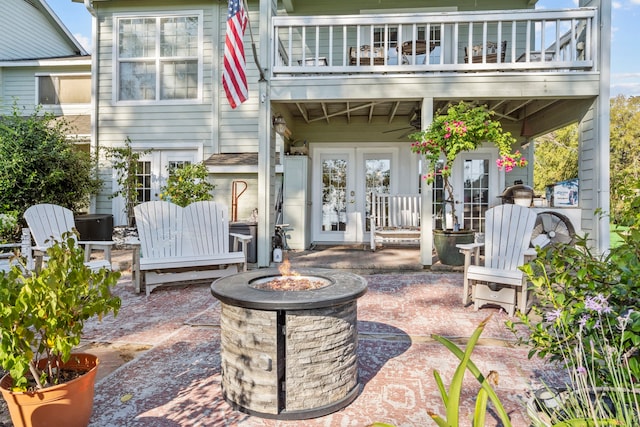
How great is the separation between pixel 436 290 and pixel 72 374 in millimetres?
3654

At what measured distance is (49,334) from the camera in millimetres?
1582

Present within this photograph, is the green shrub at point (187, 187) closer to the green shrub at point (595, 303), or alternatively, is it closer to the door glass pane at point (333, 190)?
the door glass pane at point (333, 190)

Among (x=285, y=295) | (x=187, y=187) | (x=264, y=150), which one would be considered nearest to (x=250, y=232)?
(x=264, y=150)

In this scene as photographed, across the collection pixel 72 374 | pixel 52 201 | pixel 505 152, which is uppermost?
pixel 505 152

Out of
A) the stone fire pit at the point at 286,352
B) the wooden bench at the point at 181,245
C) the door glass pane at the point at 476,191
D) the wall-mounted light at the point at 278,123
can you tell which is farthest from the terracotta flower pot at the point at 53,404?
the door glass pane at the point at 476,191

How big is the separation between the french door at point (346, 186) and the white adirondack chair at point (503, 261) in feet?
12.9

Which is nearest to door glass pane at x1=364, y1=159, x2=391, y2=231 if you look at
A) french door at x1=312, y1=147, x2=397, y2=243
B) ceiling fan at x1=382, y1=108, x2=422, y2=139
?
french door at x1=312, y1=147, x2=397, y2=243

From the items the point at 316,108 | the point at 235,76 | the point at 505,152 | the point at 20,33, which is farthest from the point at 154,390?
the point at 20,33

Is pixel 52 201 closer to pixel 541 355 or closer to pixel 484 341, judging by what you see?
pixel 484 341

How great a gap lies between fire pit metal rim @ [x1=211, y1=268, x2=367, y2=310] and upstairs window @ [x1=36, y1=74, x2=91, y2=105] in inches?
320

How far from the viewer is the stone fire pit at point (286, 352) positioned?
192cm

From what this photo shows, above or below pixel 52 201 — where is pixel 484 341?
below

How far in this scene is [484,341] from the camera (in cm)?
292

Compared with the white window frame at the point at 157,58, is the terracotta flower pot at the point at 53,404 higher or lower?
lower
